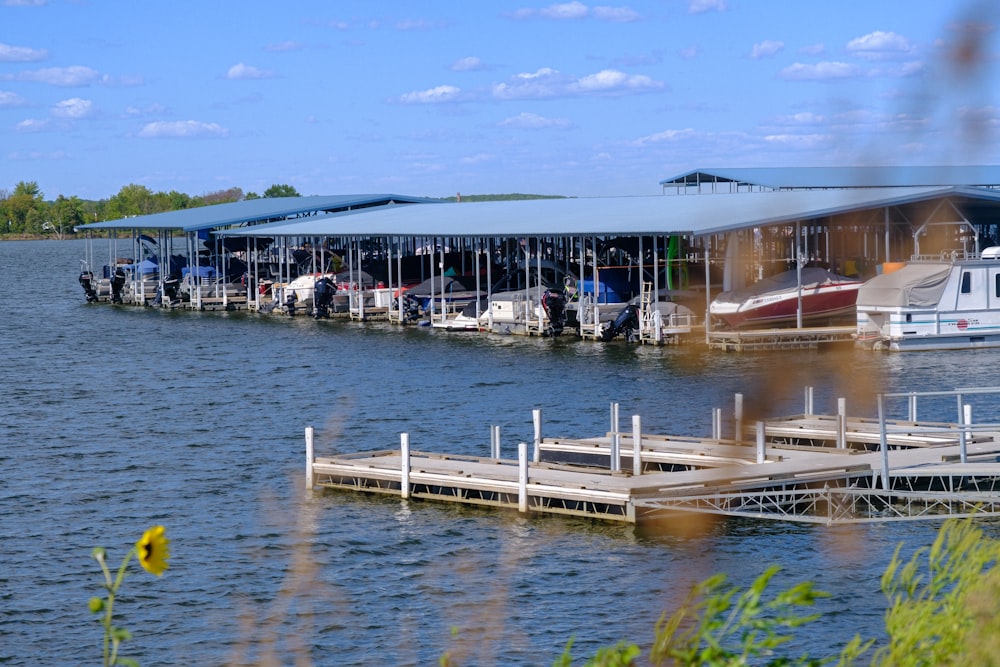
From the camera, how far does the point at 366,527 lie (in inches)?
886

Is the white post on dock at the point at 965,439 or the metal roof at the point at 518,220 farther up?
the metal roof at the point at 518,220

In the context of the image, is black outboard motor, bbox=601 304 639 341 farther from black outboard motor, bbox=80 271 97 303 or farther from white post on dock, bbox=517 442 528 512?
black outboard motor, bbox=80 271 97 303

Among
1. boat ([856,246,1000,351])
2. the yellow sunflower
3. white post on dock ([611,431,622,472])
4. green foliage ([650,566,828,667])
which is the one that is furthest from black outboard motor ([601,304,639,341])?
the yellow sunflower

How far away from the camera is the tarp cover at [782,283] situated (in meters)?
48.1

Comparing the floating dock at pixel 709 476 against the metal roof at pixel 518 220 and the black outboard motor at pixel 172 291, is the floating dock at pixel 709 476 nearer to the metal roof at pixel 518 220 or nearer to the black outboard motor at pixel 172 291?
the metal roof at pixel 518 220

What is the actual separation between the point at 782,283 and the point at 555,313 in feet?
31.7

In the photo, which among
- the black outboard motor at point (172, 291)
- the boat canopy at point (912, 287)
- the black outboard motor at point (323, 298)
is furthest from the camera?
the black outboard motor at point (172, 291)

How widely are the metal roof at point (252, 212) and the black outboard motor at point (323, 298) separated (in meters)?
14.3

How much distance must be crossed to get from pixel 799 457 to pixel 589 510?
14.2 feet

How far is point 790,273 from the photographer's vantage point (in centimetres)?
4906

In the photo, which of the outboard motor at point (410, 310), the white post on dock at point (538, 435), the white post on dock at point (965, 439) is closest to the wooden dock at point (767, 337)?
the outboard motor at point (410, 310)

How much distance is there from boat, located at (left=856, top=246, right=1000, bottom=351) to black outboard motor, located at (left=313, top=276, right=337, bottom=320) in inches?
1165

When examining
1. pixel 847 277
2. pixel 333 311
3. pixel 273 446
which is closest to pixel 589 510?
pixel 273 446

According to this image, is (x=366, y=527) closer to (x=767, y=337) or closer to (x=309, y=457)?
(x=309, y=457)
